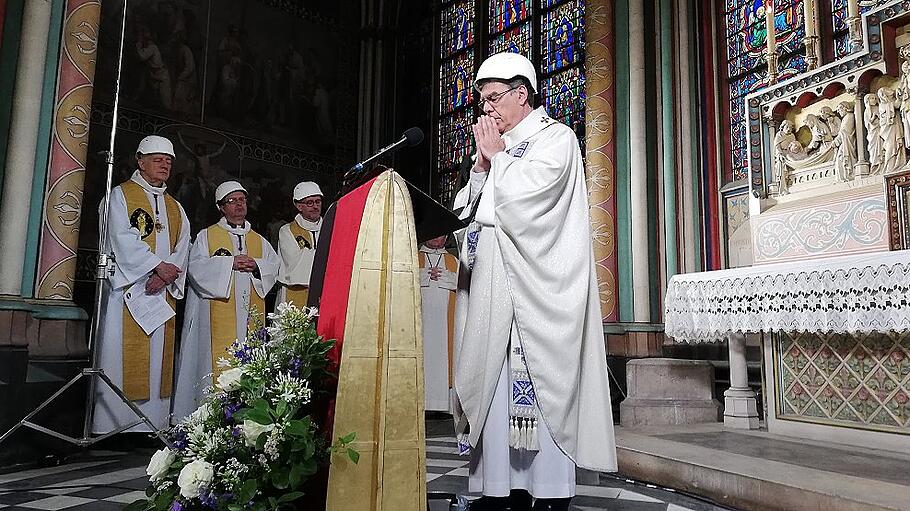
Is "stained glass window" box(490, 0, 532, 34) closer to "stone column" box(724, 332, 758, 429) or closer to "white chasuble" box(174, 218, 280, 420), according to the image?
"white chasuble" box(174, 218, 280, 420)

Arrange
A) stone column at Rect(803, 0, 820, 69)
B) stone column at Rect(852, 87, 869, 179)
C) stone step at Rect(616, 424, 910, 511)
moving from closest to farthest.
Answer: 1. stone step at Rect(616, 424, 910, 511)
2. stone column at Rect(852, 87, 869, 179)
3. stone column at Rect(803, 0, 820, 69)

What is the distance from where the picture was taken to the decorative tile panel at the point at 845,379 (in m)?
3.86

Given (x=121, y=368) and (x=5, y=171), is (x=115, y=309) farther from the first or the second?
(x=5, y=171)

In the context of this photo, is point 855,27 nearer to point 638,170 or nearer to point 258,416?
point 638,170

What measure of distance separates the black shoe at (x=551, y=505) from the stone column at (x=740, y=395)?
289 centimetres

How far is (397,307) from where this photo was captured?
7.07 feet

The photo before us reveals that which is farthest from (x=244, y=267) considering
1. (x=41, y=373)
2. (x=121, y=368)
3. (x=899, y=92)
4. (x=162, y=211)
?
(x=899, y=92)

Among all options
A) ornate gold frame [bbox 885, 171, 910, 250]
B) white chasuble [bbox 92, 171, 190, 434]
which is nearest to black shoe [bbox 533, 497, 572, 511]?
ornate gold frame [bbox 885, 171, 910, 250]

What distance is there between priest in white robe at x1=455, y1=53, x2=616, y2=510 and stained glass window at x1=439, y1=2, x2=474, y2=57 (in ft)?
27.3

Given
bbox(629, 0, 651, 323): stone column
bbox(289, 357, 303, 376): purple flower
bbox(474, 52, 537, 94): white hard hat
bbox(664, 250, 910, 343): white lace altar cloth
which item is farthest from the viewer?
bbox(629, 0, 651, 323): stone column

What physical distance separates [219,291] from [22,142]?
6.40 feet

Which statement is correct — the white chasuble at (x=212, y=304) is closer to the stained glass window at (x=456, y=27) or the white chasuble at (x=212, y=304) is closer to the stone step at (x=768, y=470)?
the stone step at (x=768, y=470)

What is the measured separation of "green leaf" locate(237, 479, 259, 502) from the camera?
1960mm

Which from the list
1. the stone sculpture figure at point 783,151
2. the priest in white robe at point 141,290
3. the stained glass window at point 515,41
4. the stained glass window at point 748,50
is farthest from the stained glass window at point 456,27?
the stone sculpture figure at point 783,151
